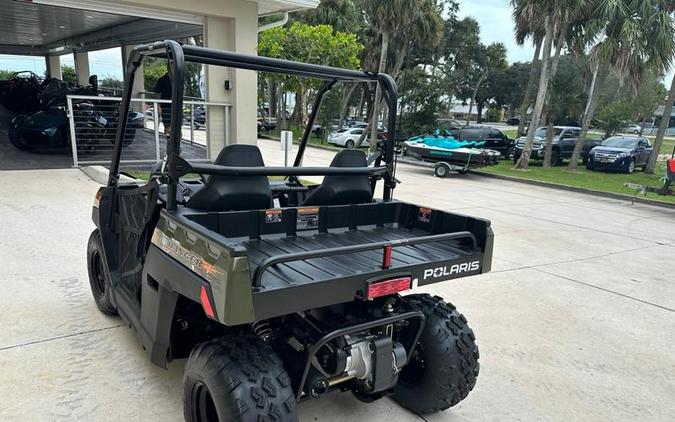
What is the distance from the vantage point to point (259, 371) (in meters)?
2.02

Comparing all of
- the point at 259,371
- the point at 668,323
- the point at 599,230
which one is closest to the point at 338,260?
the point at 259,371

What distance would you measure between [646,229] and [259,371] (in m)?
9.22

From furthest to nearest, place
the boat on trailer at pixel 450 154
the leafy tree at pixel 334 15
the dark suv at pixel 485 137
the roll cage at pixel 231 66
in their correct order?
the leafy tree at pixel 334 15 < the dark suv at pixel 485 137 < the boat on trailer at pixel 450 154 < the roll cage at pixel 231 66

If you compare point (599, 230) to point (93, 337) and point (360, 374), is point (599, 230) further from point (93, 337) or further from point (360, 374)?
point (93, 337)

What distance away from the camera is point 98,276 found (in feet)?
12.5

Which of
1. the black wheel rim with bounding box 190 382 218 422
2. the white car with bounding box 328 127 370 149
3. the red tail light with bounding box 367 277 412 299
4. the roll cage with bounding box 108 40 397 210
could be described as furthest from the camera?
the white car with bounding box 328 127 370 149

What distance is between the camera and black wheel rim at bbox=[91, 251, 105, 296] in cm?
371

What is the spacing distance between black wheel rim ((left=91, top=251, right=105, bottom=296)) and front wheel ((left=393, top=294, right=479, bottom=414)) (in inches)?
96.8

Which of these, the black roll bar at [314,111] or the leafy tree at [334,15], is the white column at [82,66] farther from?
the black roll bar at [314,111]

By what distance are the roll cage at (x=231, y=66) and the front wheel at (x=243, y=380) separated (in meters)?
0.82

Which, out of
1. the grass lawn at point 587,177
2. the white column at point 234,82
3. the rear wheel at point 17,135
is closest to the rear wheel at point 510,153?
the grass lawn at point 587,177

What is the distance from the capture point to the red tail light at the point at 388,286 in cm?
214

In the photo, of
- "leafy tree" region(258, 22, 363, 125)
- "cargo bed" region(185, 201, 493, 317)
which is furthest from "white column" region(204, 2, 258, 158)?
"cargo bed" region(185, 201, 493, 317)

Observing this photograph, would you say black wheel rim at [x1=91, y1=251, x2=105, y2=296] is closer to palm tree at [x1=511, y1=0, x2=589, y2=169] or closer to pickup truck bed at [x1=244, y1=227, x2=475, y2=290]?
pickup truck bed at [x1=244, y1=227, x2=475, y2=290]
